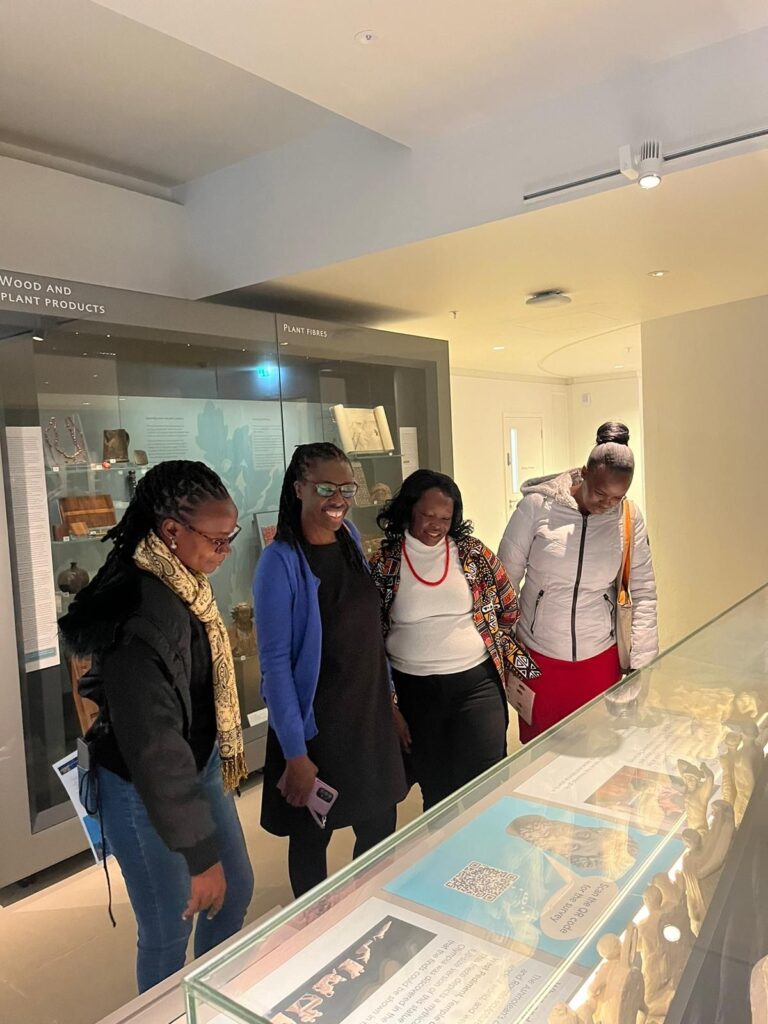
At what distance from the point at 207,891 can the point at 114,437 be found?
2.02 m

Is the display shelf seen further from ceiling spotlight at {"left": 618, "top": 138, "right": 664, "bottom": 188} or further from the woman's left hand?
ceiling spotlight at {"left": 618, "top": 138, "right": 664, "bottom": 188}

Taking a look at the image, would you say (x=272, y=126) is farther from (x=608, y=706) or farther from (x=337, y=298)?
(x=608, y=706)

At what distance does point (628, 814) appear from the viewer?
1040 mm

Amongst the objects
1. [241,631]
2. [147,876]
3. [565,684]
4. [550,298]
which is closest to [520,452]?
[550,298]

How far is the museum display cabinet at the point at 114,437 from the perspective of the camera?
272 centimetres

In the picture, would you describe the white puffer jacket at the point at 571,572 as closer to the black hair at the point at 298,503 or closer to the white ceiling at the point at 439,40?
the black hair at the point at 298,503

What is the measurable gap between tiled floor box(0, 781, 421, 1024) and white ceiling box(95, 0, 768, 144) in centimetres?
256

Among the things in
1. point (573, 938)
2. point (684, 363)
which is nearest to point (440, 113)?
point (573, 938)

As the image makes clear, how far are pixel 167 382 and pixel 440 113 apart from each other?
62.1 inches

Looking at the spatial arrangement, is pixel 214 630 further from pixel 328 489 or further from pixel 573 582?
pixel 573 582

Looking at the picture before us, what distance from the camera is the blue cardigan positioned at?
1.97 metres

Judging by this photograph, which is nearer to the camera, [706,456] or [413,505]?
[413,505]

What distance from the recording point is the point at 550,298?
3.63 meters

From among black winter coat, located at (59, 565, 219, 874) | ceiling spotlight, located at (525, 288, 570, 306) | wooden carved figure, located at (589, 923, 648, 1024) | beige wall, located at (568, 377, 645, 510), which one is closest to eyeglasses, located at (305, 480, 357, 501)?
black winter coat, located at (59, 565, 219, 874)
